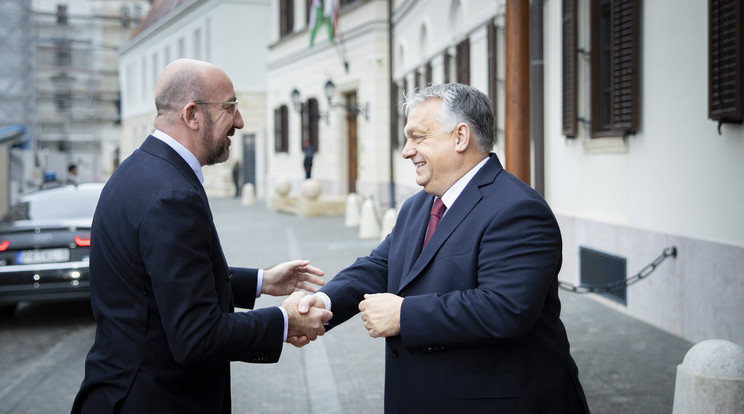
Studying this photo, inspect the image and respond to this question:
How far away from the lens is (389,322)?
2830 mm

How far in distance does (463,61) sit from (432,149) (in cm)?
1226

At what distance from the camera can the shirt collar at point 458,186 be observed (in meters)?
2.98

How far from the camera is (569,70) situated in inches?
383

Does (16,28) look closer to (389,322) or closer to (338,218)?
(338,218)

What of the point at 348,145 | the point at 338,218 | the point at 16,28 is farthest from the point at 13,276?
the point at 16,28

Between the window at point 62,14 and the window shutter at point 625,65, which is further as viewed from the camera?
the window at point 62,14

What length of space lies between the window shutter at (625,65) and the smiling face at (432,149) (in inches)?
228

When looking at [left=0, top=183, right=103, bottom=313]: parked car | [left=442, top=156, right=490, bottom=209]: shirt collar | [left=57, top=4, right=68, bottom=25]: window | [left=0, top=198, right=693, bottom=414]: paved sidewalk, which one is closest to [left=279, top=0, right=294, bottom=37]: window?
[left=0, top=198, right=693, bottom=414]: paved sidewalk

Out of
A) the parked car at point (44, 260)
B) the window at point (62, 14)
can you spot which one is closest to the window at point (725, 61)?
the parked car at point (44, 260)

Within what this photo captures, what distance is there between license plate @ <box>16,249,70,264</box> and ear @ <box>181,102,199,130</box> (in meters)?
6.50

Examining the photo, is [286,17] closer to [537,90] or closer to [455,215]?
[537,90]

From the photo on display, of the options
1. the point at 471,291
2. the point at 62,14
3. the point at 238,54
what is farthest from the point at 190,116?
the point at 62,14

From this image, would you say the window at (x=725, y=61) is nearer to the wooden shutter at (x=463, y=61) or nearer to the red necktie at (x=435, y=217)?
the red necktie at (x=435, y=217)

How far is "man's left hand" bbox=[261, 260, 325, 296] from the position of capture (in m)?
3.71
